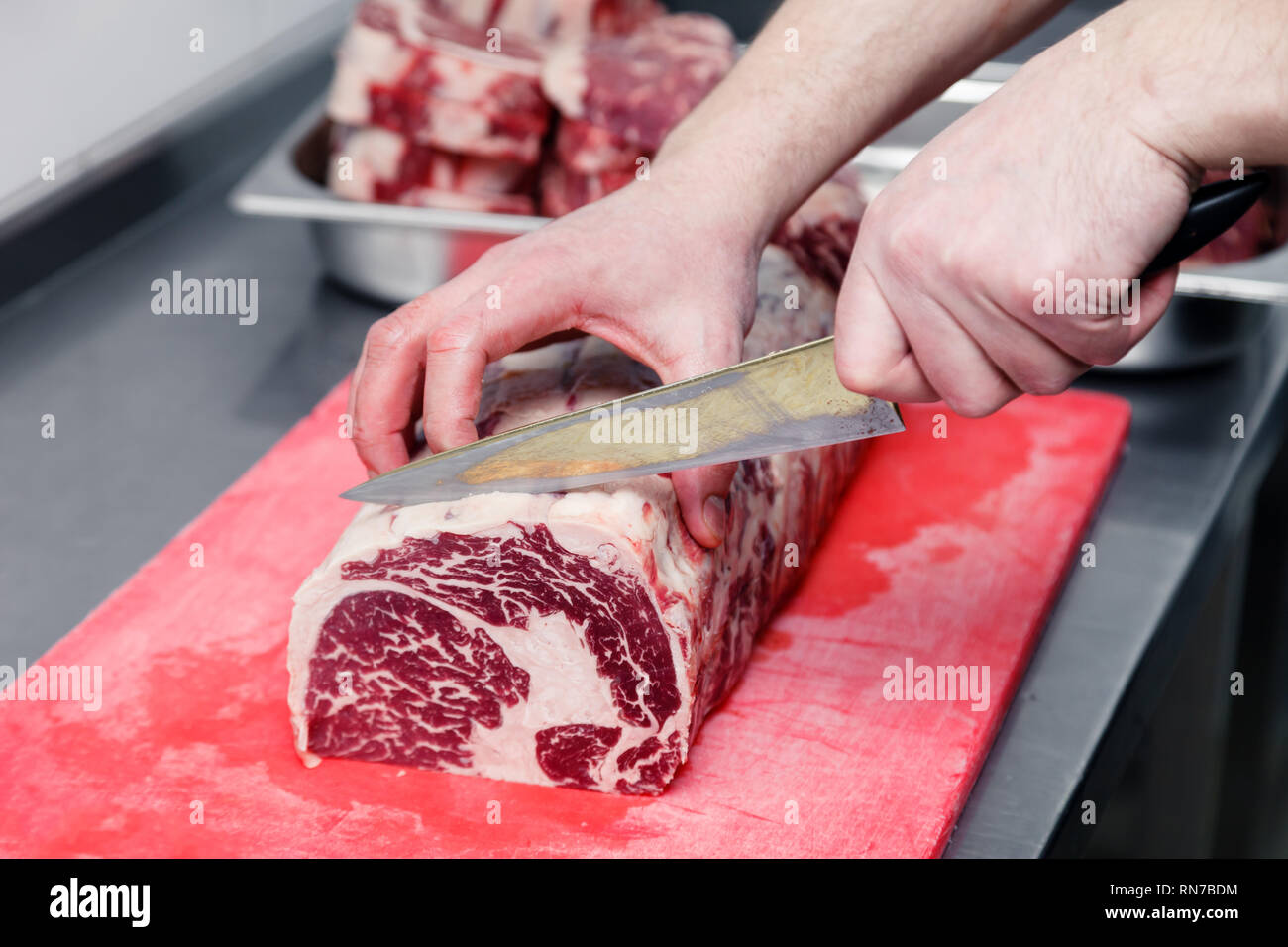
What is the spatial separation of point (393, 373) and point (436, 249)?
0.92 metres

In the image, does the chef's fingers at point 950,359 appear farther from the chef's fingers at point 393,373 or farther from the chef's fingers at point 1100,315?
the chef's fingers at point 393,373

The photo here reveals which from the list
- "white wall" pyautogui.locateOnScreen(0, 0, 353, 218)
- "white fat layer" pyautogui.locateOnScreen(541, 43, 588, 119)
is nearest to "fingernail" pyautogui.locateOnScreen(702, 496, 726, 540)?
"white fat layer" pyautogui.locateOnScreen(541, 43, 588, 119)

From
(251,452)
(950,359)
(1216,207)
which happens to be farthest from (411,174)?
(1216,207)

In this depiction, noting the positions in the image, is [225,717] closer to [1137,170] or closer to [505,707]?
[505,707]

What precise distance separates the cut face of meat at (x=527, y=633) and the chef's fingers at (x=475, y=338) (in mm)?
113

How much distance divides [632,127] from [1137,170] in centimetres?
147

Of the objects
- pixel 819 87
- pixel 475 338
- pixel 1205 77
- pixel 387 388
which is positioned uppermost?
pixel 1205 77

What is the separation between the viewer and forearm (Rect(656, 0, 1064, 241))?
2.03 meters

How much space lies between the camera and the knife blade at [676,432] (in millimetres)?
1691

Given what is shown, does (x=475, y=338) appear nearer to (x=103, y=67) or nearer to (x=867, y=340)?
(x=867, y=340)

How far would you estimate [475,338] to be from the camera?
1.78 metres

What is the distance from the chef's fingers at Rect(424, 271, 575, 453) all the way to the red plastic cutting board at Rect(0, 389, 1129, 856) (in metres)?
0.50

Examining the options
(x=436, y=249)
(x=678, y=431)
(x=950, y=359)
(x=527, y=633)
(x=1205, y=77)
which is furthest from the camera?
(x=436, y=249)

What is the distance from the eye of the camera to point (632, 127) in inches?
108
